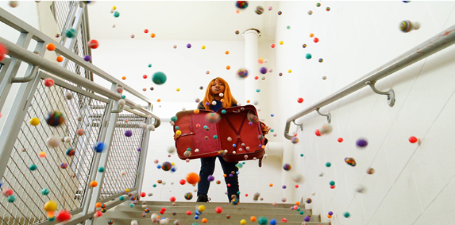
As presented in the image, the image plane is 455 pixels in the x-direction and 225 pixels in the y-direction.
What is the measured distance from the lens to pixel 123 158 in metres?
2.14

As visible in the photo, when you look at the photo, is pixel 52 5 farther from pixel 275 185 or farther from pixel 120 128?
pixel 275 185

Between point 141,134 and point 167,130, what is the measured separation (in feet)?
5.18

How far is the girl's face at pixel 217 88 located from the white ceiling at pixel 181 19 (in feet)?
6.82

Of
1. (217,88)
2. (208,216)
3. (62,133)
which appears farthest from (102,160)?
(217,88)

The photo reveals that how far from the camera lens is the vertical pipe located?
3936 mm

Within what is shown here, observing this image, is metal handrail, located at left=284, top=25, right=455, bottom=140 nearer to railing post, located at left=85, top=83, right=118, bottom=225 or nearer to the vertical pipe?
railing post, located at left=85, top=83, right=118, bottom=225

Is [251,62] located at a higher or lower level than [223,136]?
higher

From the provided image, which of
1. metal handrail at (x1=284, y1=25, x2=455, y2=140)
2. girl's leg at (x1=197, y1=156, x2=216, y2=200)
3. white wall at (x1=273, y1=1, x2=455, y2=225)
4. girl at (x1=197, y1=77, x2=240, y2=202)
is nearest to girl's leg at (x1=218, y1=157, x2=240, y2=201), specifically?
girl at (x1=197, y1=77, x2=240, y2=202)

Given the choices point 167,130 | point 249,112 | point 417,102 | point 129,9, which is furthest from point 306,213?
point 129,9

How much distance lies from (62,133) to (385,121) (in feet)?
6.35

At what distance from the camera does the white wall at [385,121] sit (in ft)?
2.75

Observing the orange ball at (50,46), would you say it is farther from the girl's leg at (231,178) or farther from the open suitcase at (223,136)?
the girl's leg at (231,178)

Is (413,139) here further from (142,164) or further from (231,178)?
(142,164)

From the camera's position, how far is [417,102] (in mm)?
935
